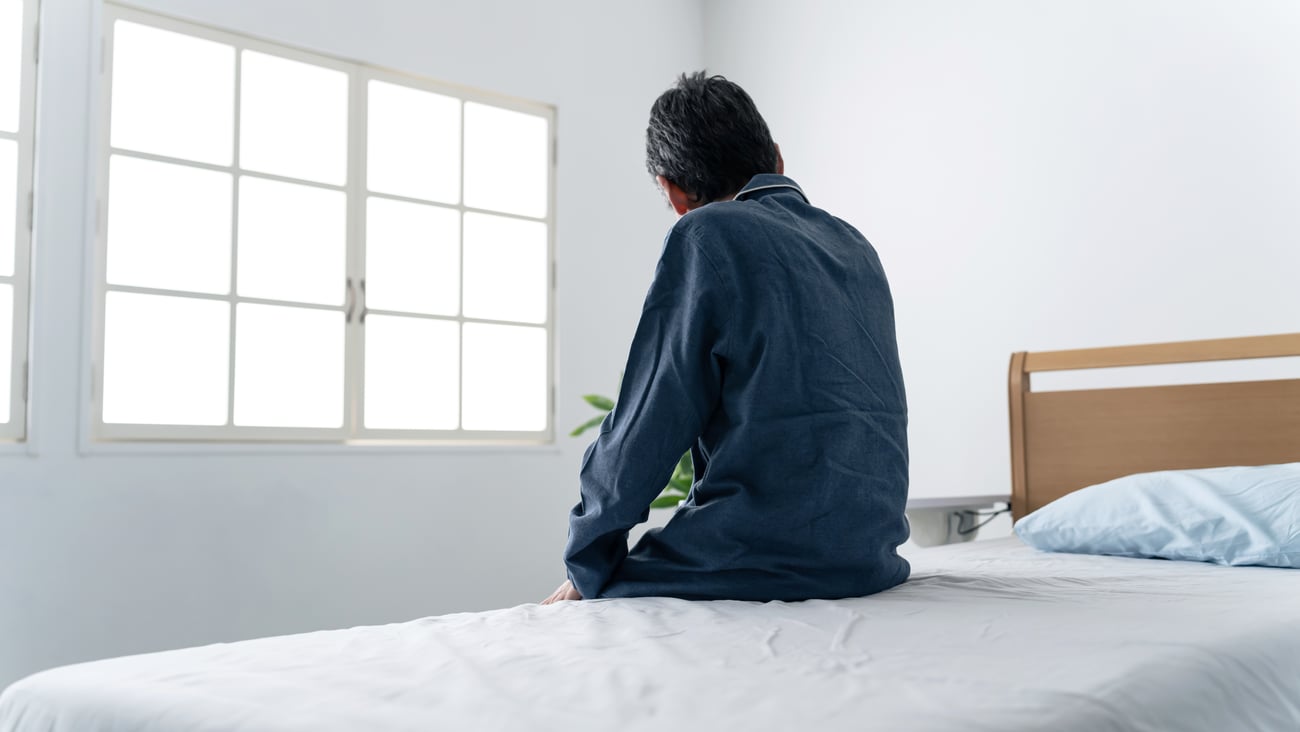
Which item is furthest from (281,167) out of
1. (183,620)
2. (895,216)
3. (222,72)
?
(895,216)

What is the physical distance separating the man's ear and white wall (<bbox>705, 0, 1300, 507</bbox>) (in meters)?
1.87

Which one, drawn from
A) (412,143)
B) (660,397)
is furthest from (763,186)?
(412,143)

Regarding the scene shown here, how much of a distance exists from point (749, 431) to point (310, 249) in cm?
224

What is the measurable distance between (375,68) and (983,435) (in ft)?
7.29

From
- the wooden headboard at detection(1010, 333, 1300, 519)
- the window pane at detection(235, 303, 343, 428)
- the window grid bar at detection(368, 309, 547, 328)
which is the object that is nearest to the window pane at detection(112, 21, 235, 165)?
the window pane at detection(235, 303, 343, 428)

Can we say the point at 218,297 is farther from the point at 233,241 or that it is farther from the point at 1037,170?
the point at 1037,170

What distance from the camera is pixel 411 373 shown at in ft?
11.0

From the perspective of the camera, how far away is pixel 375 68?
10.8 feet

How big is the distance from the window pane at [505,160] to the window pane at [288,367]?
0.72 metres

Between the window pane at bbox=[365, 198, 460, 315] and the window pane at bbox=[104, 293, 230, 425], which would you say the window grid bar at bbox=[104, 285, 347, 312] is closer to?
the window pane at bbox=[104, 293, 230, 425]

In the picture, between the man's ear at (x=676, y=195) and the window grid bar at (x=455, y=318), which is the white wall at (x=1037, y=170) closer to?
the window grid bar at (x=455, y=318)

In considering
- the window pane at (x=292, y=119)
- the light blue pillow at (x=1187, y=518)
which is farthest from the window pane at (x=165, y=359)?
the light blue pillow at (x=1187, y=518)

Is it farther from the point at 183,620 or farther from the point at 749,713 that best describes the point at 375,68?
the point at 749,713

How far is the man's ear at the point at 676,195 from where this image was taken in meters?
1.47
